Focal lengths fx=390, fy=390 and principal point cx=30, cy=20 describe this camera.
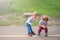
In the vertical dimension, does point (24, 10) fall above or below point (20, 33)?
above

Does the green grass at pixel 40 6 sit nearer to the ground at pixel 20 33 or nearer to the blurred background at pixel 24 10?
the blurred background at pixel 24 10

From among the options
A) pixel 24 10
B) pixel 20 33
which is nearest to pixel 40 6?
pixel 24 10

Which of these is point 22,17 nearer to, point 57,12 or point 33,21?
point 33,21

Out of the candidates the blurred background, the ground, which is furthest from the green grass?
the ground

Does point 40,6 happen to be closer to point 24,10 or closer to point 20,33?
point 24,10

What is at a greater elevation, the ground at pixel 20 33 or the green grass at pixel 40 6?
the green grass at pixel 40 6

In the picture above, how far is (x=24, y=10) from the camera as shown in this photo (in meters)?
3.26

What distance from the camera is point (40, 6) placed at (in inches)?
128

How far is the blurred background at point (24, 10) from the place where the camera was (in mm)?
Result: 3246

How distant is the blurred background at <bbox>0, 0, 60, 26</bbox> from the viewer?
10.6ft

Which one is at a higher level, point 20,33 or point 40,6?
point 40,6

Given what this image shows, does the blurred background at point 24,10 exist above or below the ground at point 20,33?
above

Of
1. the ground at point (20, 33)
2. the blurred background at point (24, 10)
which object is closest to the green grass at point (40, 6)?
the blurred background at point (24, 10)

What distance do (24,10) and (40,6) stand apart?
138 mm
